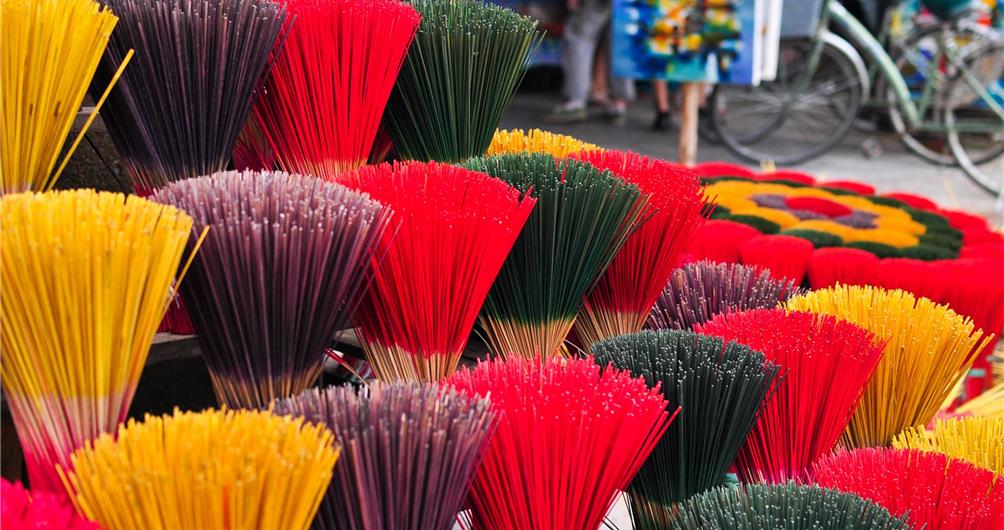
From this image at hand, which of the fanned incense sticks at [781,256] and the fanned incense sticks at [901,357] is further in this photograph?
the fanned incense sticks at [781,256]

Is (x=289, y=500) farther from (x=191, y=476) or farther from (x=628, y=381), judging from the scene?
(x=628, y=381)

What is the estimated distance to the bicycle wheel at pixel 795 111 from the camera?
175 inches

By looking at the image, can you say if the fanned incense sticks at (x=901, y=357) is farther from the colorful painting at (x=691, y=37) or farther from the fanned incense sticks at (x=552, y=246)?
the colorful painting at (x=691, y=37)

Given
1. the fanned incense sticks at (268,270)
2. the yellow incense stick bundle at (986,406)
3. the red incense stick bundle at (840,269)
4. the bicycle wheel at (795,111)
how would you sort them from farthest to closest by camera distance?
the bicycle wheel at (795,111)
the red incense stick bundle at (840,269)
the yellow incense stick bundle at (986,406)
the fanned incense sticks at (268,270)

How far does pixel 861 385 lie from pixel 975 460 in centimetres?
9

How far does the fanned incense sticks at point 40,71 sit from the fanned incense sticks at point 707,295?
422mm

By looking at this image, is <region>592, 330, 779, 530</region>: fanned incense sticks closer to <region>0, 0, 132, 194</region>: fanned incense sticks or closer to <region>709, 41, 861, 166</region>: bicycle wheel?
<region>0, 0, 132, 194</region>: fanned incense sticks

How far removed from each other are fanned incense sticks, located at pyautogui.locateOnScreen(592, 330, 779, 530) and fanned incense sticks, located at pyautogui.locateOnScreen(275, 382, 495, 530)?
141mm

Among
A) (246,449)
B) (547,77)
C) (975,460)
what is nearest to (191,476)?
(246,449)

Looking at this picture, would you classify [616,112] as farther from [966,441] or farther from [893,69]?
[966,441]

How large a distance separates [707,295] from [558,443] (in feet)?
1.00

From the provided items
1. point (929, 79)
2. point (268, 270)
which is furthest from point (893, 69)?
point (268, 270)

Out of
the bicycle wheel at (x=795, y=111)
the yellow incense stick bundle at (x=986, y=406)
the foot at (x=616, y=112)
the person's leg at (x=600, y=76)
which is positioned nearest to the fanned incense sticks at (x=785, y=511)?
the yellow incense stick bundle at (x=986, y=406)

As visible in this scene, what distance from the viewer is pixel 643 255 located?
722 mm
